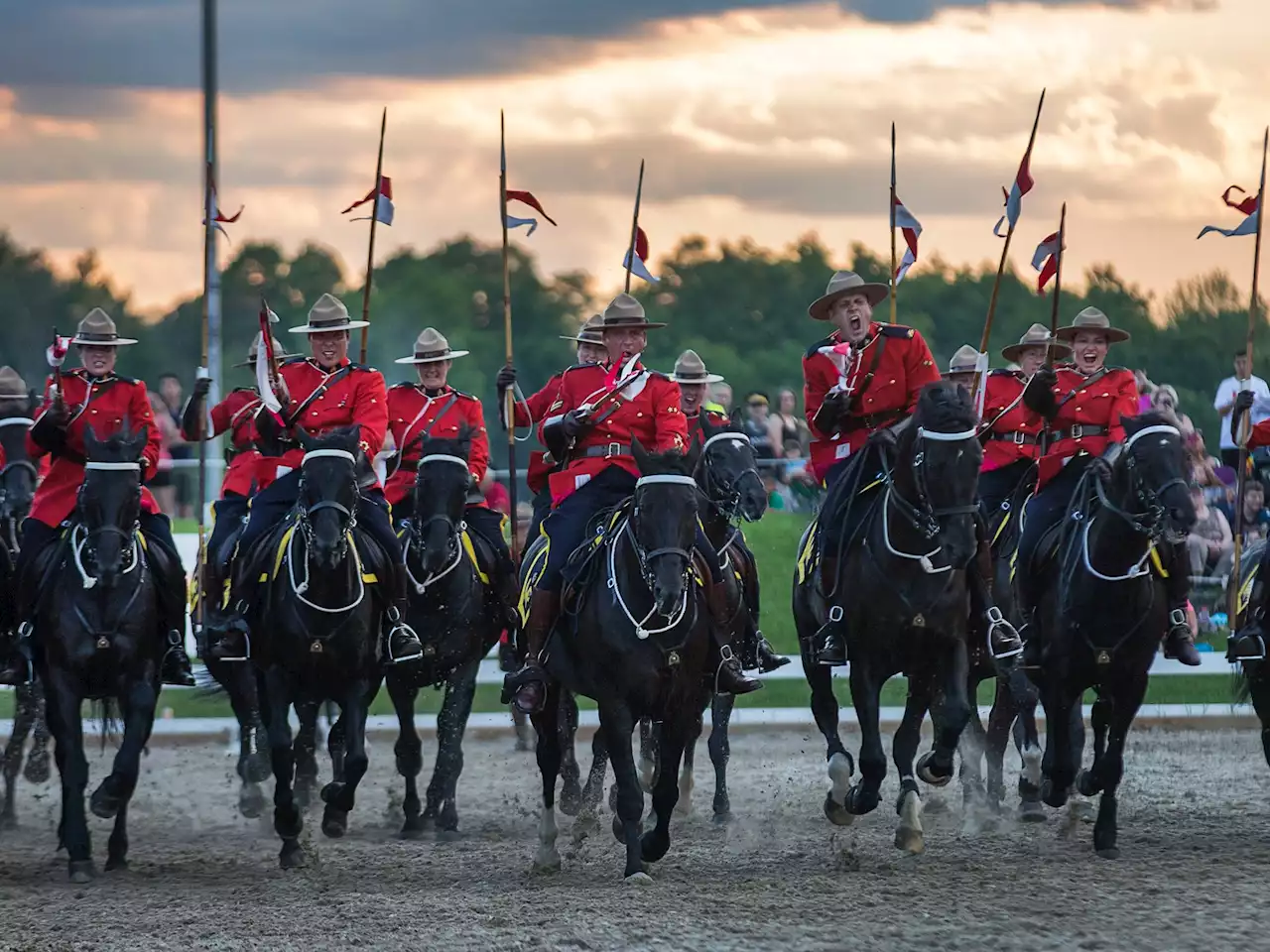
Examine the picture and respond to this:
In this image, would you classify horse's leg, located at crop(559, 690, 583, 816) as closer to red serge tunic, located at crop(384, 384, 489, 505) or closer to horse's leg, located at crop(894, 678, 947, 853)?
red serge tunic, located at crop(384, 384, 489, 505)

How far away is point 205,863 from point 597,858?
7.25 feet

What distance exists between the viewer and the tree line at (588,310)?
38281 mm

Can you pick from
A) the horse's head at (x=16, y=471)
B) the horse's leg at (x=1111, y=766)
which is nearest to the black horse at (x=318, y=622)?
the horse's head at (x=16, y=471)

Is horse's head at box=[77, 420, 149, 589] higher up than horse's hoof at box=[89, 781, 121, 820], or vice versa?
horse's head at box=[77, 420, 149, 589]

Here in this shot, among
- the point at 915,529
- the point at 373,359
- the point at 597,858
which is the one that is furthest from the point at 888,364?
the point at 373,359

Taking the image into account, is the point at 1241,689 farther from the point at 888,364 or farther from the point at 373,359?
the point at 373,359

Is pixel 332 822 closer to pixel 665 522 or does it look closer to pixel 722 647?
pixel 722 647

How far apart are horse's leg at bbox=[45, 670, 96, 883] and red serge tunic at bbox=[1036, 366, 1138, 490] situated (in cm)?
585

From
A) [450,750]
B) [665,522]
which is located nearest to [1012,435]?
[450,750]

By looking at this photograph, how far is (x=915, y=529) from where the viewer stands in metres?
11.2

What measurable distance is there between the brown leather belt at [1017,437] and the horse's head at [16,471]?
6550mm

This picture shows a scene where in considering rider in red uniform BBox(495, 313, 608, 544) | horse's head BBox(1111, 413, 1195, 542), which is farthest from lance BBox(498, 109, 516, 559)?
horse's head BBox(1111, 413, 1195, 542)

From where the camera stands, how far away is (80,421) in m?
12.8

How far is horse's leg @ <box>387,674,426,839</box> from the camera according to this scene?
13.5m
